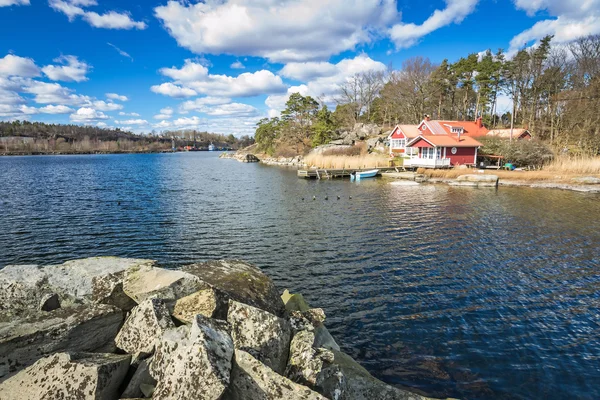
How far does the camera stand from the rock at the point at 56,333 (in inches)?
194

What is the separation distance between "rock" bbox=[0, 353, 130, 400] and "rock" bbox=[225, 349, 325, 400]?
5.24ft

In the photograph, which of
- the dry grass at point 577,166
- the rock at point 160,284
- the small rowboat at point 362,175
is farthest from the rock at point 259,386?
the dry grass at point 577,166

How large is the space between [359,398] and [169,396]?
10.3 feet

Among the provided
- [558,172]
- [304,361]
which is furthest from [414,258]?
[558,172]

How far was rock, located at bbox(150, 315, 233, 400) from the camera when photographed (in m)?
3.98

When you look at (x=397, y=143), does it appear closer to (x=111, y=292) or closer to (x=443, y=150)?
(x=443, y=150)

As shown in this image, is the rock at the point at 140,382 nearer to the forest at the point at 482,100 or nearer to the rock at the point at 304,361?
the rock at the point at 304,361

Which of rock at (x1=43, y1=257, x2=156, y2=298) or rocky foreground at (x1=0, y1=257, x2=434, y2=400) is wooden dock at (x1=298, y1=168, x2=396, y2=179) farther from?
rock at (x1=43, y1=257, x2=156, y2=298)

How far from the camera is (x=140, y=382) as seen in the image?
4656mm

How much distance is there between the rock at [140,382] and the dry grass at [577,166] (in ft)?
175

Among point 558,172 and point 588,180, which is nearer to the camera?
point 588,180

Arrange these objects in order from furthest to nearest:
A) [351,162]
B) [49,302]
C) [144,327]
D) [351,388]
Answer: [351,162] → [49,302] → [351,388] → [144,327]

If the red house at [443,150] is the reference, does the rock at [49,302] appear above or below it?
below

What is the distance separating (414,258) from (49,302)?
48.4ft
